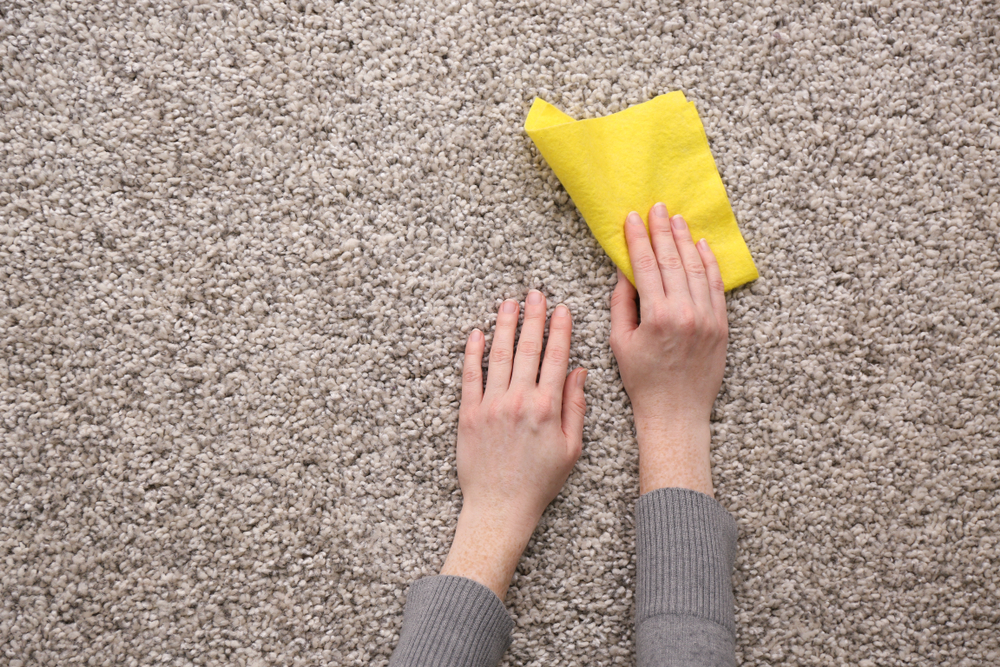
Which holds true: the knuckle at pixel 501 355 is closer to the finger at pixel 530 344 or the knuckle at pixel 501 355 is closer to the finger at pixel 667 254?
the finger at pixel 530 344

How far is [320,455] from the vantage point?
77 centimetres

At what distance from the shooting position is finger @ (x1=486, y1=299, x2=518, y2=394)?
2.49ft

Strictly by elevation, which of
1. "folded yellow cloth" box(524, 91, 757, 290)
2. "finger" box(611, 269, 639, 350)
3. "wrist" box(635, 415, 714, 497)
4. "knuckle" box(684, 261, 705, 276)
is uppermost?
"folded yellow cloth" box(524, 91, 757, 290)

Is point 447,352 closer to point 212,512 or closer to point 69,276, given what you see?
point 212,512

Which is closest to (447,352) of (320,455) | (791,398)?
(320,455)

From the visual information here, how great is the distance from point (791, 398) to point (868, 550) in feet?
0.65

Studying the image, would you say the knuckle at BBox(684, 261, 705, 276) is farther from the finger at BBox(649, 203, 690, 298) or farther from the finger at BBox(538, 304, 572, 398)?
the finger at BBox(538, 304, 572, 398)

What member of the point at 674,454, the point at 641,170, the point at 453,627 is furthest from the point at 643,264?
the point at 453,627

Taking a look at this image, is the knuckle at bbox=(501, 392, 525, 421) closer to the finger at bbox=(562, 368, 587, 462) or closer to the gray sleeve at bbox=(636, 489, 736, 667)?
the finger at bbox=(562, 368, 587, 462)

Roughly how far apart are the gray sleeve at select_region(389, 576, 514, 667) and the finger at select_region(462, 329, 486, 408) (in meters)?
0.20

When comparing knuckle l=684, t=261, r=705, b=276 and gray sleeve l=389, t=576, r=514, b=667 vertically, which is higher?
knuckle l=684, t=261, r=705, b=276

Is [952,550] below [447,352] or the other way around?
below

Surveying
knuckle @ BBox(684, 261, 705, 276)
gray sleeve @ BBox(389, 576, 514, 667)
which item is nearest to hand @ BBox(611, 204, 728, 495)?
knuckle @ BBox(684, 261, 705, 276)

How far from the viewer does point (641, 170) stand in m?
0.75
